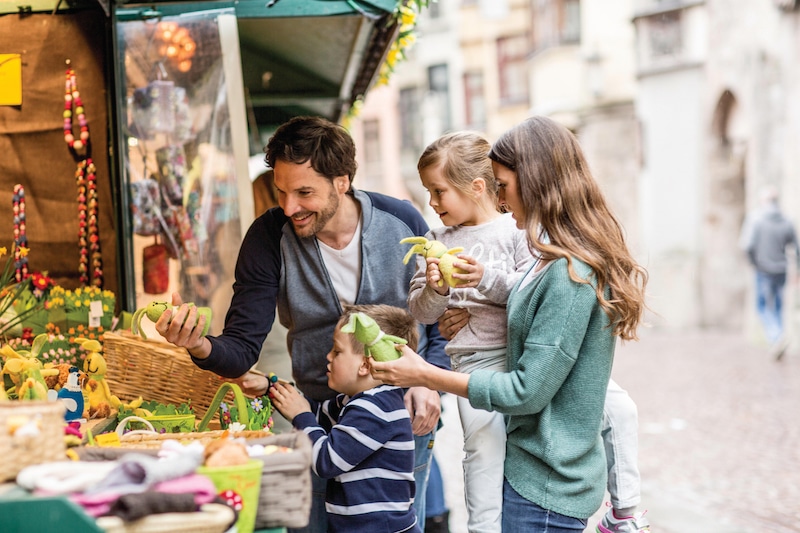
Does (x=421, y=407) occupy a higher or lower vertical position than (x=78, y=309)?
lower

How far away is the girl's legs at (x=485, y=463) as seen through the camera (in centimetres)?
294

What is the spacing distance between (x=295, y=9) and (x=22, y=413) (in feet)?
9.50

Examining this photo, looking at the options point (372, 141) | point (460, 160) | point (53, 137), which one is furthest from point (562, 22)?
point (460, 160)

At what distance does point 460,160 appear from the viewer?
3244mm

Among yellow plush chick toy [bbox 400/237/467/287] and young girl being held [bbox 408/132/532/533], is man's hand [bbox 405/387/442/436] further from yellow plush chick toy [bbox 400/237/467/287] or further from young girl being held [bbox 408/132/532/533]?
yellow plush chick toy [bbox 400/237/467/287]

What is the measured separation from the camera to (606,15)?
23.3 metres

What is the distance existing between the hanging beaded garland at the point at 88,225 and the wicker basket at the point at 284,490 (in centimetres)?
242

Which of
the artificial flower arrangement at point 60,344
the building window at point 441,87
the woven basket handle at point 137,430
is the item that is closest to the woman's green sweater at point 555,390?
the woven basket handle at point 137,430

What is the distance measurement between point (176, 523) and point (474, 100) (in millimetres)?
32701

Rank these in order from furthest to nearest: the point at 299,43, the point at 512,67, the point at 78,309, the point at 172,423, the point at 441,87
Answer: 1. the point at 441,87
2. the point at 512,67
3. the point at 299,43
4. the point at 78,309
5. the point at 172,423

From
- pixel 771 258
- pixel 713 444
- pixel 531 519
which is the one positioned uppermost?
pixel 531 519

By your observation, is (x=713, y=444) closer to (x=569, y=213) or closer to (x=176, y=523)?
(x=569, y=213)

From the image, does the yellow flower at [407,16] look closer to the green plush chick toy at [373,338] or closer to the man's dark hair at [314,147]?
the man's dark hair at [314,147]

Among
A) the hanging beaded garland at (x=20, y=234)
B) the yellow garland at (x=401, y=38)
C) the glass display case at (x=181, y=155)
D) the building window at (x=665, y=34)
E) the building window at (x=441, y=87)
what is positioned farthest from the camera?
the building window at (x=441, y=87)
